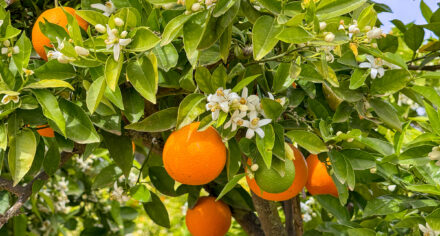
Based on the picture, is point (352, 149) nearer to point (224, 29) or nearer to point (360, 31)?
point (360, 31)

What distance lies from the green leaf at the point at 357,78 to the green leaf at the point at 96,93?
0.45 meters

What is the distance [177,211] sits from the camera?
9.75 ft

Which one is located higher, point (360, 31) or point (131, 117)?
point (360, 31)

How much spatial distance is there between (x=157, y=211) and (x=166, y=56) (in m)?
0.55

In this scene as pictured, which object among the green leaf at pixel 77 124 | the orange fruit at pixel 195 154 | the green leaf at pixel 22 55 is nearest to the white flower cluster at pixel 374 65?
the orange fruit at pixel 195 154

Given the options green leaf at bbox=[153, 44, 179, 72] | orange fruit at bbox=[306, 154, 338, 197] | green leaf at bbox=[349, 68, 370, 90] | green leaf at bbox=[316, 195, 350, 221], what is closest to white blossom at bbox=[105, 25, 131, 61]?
green leaf at bbox=[153, 44, 179, 72]

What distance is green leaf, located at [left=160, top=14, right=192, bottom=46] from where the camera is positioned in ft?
2.82

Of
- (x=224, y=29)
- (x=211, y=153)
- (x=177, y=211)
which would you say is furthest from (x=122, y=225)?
(x=224, y=29)

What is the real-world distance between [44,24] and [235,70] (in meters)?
0.37

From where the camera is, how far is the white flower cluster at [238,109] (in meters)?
0.90

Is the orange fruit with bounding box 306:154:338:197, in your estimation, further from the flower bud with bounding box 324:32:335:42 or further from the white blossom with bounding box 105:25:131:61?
the white blossom with bounding box 105:25:131:61

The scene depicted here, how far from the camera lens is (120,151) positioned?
1.18 meters

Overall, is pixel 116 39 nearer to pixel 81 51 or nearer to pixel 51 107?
pixel 81 51

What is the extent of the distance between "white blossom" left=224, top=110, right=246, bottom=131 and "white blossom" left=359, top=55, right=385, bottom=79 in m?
0.29
